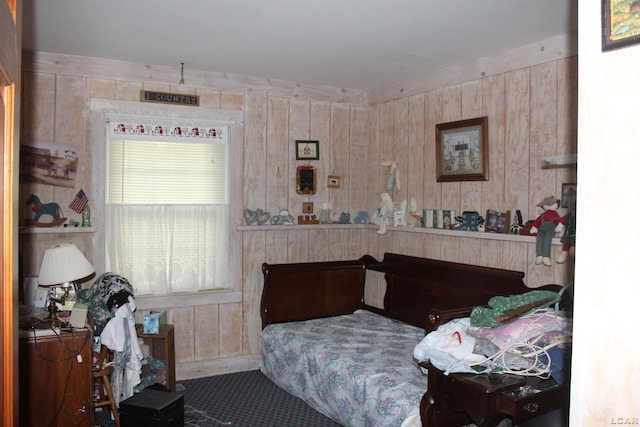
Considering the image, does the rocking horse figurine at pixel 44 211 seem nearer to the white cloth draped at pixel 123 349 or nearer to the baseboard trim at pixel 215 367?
the white cloth draped at pixel 123 349

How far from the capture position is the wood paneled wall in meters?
3.42

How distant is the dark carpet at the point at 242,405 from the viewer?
3.39 m

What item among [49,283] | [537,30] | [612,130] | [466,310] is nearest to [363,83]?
[537,30]

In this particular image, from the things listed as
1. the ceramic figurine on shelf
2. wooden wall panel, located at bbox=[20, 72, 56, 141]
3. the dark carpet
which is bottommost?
the dark carpet

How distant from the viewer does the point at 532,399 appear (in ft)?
7.02

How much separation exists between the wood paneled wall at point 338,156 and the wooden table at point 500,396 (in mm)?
1150

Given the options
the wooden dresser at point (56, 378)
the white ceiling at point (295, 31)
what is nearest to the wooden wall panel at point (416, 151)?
the white ceiling at point (295, 31)

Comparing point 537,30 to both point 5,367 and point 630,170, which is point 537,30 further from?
point 5,367

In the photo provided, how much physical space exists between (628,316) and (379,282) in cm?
414

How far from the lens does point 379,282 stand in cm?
484

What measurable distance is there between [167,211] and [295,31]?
1.84 metres

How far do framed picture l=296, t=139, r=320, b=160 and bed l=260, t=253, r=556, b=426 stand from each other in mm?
994

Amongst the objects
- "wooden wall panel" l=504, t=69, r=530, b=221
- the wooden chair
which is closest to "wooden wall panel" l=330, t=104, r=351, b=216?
"wooden wall panel" l=504, t=69, r=530, b=221

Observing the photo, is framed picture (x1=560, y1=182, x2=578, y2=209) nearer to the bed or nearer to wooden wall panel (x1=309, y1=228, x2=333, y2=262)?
the bed
